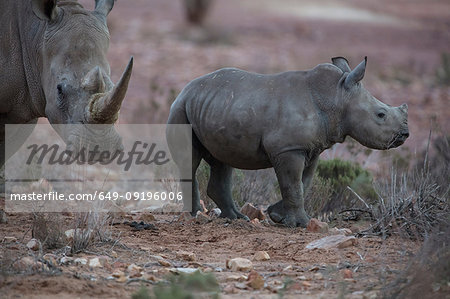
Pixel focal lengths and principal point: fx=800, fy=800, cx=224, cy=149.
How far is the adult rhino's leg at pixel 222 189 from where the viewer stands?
24.5 feet

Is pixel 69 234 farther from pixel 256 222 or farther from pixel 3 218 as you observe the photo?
pixel 256 222

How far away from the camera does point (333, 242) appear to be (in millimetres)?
6152

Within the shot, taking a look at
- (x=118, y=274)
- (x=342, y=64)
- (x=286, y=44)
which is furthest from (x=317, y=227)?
(x=286, y=44)

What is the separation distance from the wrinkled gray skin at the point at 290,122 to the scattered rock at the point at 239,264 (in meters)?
1.38

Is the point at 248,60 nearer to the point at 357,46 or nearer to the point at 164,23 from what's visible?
the point at 357,46

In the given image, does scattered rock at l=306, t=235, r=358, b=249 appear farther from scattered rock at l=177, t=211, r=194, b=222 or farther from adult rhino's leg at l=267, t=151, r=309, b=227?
scattered rock at l=177, t=211, r=194, b=222

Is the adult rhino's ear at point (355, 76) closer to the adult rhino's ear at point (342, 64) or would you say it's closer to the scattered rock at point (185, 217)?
the adult rhino's ear at point (342, 64)

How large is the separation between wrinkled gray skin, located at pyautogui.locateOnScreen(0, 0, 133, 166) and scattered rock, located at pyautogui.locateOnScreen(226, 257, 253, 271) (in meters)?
1.45

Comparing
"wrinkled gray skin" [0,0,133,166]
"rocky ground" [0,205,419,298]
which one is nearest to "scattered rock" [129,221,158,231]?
"rocky ground" [0,205,419,298]

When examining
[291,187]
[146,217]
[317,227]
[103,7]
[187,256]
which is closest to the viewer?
[187,256]

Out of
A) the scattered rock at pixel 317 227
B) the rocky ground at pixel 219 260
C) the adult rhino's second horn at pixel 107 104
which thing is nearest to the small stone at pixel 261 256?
the rocky ground at pixel 219 260

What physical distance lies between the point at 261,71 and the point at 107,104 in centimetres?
1462

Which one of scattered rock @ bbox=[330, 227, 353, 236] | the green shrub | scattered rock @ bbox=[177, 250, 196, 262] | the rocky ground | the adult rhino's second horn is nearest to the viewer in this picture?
the rocky ground

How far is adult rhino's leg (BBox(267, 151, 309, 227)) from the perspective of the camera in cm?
679
